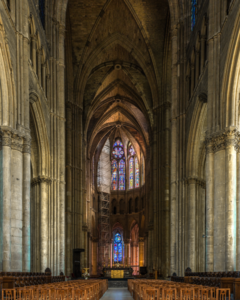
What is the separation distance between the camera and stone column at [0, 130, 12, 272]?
15.1 meters

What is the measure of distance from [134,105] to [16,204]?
106 feet

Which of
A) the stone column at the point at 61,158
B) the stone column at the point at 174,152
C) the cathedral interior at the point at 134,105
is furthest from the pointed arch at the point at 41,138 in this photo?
the stone column at the point at 174,152

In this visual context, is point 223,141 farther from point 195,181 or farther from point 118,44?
point 118,44

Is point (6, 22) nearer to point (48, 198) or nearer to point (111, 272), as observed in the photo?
point (48, 198)

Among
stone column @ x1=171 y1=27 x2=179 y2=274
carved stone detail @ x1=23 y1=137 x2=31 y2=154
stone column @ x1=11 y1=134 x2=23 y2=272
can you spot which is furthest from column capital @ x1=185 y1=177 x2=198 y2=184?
stone column @ x1=11 y1=134 x2=23 y2=272

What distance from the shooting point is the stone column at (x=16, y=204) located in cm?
1573

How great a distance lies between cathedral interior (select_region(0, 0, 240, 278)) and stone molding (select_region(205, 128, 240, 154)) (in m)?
0.04

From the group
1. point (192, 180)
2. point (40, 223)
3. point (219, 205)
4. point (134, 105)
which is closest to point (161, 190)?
point (192, 180)

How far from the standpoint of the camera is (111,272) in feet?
141

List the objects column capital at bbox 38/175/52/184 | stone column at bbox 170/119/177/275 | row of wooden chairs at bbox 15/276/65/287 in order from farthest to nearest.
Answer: stone column at bbox 170/119/177/275
column capital at bbox 38/175/52/184
row of wooden chairs at bbox 15/276/65/287

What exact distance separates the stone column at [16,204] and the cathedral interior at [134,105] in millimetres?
42

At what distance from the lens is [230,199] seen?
50.7 feet

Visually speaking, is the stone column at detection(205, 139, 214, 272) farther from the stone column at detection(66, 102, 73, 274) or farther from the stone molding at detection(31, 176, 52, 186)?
the stone column at detection(66, 102, 73, 274)

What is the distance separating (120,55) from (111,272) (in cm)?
2198
